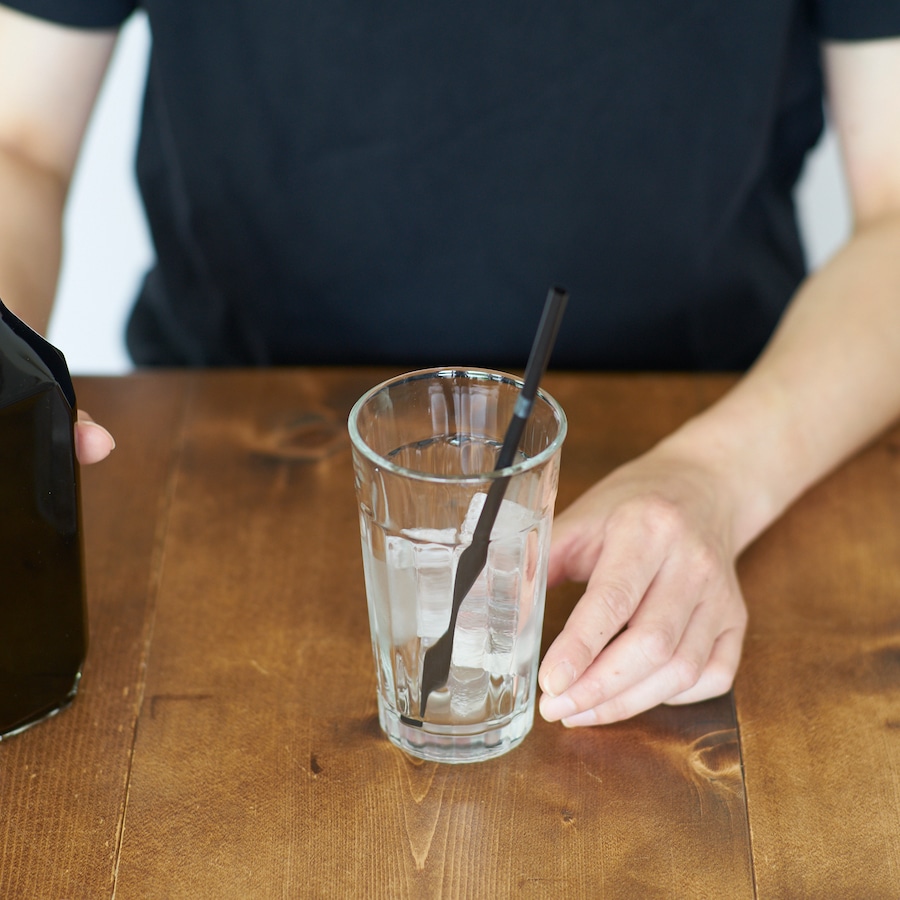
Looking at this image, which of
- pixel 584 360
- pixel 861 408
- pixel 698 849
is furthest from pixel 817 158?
pixel 698 849

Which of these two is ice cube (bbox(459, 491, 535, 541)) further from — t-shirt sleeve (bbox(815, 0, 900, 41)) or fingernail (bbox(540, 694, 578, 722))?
t-shirt sleeve (bbox(815, 0, 900, 41))

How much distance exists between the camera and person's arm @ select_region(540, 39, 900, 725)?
58cm

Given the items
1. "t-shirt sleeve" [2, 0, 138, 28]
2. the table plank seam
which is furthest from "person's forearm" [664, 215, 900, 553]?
"t-shirt sleeve" [2, 0, 138, 28]

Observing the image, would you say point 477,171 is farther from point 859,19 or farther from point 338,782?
point 338,782

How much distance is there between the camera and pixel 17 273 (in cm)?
80

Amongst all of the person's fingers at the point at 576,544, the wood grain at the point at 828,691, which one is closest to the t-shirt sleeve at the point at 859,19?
the wood grain at the point at 828,691

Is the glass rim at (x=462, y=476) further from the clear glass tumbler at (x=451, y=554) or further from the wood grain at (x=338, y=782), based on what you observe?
the wood grain at (x=338, y=782)

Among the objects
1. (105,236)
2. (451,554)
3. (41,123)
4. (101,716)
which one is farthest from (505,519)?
(105,236)

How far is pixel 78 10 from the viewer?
915 millimetres

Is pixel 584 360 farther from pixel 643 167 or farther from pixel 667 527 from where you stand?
pixel 667 527

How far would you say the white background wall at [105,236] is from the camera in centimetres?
209

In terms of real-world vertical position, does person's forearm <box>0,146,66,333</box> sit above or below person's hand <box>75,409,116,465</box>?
below

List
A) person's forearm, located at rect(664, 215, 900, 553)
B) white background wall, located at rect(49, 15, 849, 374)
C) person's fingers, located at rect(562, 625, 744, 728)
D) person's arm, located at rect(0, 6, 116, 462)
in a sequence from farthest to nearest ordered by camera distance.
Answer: white background wall, located at rect(49, 15, 849, 374)
person's arm, located at rect(0, 6, 116, 462)
person's forearm, located at rect(664, 215, 900, 553)
person's fingers, located at rect(562, 625, 744, 728)

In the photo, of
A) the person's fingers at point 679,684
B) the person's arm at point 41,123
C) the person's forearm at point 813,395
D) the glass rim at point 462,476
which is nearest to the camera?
the glass rim at point 462,476
